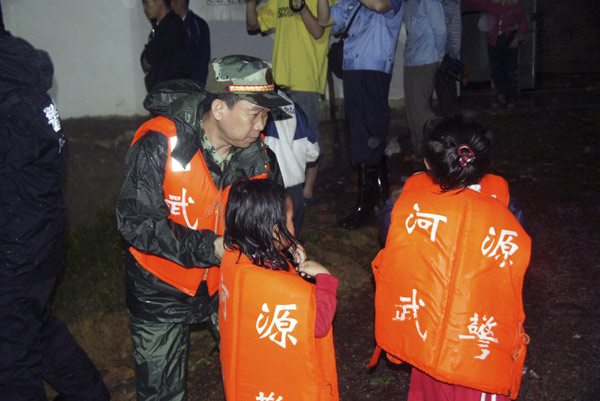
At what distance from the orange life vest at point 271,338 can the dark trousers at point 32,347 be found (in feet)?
3.91

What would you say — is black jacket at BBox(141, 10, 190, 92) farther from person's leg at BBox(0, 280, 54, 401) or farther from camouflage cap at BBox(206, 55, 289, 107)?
camouflage cap at BBox(206, 55, 289, 107)

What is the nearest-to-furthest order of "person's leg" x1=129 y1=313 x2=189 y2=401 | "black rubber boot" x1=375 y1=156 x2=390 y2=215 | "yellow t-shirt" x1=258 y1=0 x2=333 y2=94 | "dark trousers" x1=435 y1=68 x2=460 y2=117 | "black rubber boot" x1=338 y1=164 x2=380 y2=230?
1. "person's leg" x1=129 y1=313 x2=189 y2=401
2. "black rubber boot" x1=338 y1=164 x2=380 y2=230
3. "black rubber boot" x1=375 y1=156 x2=390 y2=215
4. "yellow t-shirt" x1=258 y1=0 x2=333 y2=94
5. "dark trousers" x1=435 y1=68 x2=460 y2=117

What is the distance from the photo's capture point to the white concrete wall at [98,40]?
24.5 ft

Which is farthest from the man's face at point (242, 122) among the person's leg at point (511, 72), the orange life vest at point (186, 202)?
the person's leg at point (511, 72)

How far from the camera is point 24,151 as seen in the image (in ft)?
8.90

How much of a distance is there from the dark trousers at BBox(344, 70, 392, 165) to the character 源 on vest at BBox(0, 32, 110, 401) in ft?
9.34

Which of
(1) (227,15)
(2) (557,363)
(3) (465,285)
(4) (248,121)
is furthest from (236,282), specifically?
(1) (227,15)

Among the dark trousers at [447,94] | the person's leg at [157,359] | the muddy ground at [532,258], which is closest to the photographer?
the person's leg at [157,359]

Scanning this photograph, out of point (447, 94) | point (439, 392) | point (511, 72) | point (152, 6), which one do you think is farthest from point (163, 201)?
point (511, 72)

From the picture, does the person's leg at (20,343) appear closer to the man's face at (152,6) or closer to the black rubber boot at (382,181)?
the black rubber boot at (382,181)

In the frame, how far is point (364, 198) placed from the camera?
5367mm

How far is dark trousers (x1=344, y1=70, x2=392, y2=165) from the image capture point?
505 cm

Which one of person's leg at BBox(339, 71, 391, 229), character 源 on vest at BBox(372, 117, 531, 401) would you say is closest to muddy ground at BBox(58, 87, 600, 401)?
person's leg at BBox(339, 71, 391, 229)

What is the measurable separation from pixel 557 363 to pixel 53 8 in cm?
729
